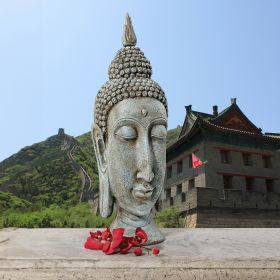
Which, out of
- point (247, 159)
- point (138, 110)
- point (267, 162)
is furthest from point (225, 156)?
point (138, 110)

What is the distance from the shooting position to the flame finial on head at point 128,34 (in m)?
3.31

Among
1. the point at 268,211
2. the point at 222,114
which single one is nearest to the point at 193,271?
the point at 268,211

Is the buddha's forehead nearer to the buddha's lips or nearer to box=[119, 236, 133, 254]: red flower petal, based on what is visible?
the buddha's lips

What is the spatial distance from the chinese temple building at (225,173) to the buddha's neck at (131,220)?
1450cm

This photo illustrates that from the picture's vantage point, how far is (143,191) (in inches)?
109

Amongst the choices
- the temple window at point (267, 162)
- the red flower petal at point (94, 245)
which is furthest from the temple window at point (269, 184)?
the red flower petal at point (94, 245)

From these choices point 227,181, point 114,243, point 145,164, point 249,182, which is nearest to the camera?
point 114,243

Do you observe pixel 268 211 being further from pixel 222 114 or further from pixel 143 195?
pixel 143 195

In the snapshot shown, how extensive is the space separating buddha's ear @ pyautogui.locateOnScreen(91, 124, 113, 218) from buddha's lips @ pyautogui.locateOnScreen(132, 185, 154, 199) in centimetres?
28

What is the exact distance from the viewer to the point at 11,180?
38375 millimetres

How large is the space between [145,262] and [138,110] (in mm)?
1182

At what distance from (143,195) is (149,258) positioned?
0.70 meters

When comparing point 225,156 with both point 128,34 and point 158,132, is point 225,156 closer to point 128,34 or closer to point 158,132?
point 128,34

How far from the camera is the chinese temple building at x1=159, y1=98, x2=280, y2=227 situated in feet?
58.1
